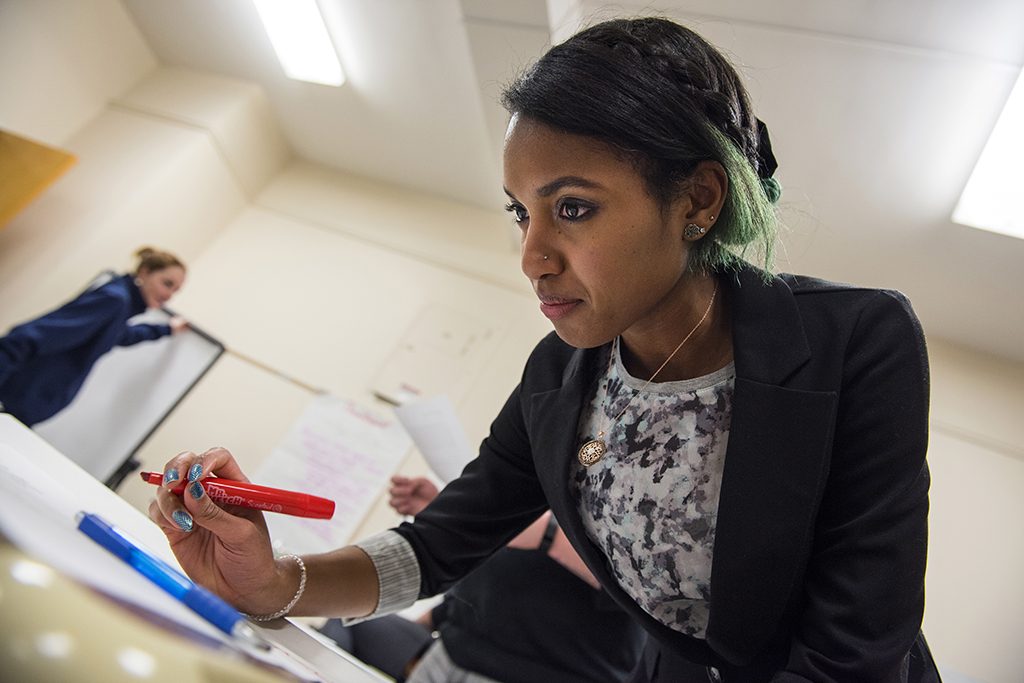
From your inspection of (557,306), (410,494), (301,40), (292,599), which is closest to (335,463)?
(410,494)

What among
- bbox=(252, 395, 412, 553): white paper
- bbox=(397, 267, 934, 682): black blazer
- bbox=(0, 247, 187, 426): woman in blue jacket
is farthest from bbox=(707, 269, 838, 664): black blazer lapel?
bbox=(0, 247, 187, 426): woman in blue jacket

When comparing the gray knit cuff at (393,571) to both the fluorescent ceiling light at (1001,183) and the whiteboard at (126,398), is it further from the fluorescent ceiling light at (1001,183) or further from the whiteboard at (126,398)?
the fluorescent ceiling light at (1001,183)

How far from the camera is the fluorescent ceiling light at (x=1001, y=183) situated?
4.19 feet

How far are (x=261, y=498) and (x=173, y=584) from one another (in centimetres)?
25

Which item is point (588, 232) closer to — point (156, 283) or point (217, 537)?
point (217, 537)

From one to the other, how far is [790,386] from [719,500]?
5.8 inches

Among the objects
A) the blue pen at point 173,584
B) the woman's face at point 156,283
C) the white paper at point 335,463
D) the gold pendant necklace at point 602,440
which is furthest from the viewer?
the woman's face at point 156,283

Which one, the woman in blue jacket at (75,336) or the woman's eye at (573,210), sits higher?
the woman's eye at (573,210)

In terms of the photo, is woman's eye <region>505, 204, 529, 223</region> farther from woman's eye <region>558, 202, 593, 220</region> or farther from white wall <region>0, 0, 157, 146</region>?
white wall <region>0, 0, 157, 146</region>

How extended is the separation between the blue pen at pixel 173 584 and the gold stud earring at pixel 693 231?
57 centimetres

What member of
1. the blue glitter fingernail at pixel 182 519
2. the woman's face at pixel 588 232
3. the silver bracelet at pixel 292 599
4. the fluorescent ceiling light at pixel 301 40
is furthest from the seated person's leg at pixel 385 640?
the fluorescent ceiling light at pixel 301 40

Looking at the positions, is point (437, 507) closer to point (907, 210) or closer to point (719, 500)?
point (719, 500)

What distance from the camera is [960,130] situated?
1322mm

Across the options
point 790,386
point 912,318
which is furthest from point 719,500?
point 912,318
